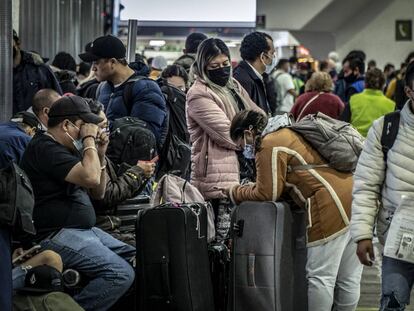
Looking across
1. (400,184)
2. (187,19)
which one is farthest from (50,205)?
(187,19)

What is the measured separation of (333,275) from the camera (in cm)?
565

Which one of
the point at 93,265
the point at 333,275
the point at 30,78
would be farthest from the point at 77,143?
the point at 30,78

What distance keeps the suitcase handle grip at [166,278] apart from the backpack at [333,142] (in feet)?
3.52

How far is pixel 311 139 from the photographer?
221 inches

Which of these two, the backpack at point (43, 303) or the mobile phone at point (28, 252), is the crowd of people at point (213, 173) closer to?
the mobile phone at point (28, 252)

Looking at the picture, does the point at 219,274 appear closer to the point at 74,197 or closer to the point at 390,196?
the point at 74,197

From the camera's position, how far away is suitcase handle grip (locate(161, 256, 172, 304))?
5.60m

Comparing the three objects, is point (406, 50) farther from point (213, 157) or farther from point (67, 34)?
point (213, 157)

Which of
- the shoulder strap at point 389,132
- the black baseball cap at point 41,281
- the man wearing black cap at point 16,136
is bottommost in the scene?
the black baseball cap at point 41,281

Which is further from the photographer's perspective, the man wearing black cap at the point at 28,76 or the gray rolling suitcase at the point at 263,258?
the man wearing black cap at the point at 28,76

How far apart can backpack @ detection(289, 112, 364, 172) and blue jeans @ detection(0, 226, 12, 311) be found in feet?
6.39

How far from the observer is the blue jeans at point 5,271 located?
172 inches

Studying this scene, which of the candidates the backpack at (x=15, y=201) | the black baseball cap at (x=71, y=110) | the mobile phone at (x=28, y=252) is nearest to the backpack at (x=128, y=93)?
the black baseball cap at (x=71, y=110)

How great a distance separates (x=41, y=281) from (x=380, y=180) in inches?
69.0
